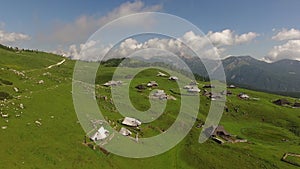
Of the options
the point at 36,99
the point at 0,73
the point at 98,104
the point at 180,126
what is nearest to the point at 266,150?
the point at 180,126

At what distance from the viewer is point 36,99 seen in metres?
74.4

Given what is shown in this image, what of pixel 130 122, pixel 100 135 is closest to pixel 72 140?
pixel 100 135

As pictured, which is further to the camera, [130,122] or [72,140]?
[130,122]

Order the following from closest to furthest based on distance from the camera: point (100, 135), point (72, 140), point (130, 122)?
point (72, 140)
point (100, 135)
point (130, 122)

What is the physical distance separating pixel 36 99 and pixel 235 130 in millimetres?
75152

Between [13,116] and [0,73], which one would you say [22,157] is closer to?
[13,116]

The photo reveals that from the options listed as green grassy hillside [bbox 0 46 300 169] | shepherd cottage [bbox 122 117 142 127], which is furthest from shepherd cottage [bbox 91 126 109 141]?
shepherd cottage [bbox 122 117 142 127]

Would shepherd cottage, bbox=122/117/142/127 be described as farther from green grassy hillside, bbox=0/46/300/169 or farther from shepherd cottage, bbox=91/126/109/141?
shepherd cottage, bbox=91/126/109/141

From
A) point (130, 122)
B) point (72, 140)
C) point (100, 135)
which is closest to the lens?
point (72, 140)

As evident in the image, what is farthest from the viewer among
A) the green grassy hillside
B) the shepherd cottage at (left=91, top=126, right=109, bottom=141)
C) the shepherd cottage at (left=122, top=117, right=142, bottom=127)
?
the shepherd cottage at (left=122, top=117, right=142, bottom=127)

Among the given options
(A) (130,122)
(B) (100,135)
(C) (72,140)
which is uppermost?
(A) (130,122)

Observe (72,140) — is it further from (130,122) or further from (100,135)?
(130,122)

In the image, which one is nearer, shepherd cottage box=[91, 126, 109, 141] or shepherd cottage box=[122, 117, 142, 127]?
shepherd cottage box=[91, 126, 109, 141]

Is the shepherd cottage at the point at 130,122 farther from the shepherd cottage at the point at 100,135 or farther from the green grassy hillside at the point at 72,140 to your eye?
the shepherd cottage at the point at 100,135
